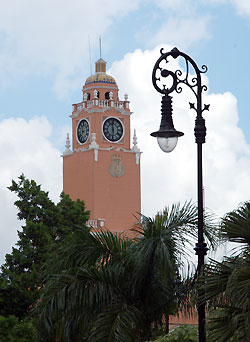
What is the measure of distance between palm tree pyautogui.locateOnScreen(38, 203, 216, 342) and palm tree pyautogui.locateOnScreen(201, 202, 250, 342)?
202 centimetres

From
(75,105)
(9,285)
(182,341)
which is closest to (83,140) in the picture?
(75,105)

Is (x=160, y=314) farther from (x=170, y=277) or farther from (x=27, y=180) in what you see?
(x=27, y=180)

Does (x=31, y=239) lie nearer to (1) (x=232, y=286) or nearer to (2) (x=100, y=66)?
(1) (x=232, y=286)

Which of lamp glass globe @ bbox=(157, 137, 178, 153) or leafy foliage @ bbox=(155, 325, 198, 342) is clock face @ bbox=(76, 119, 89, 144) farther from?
lamp glass globe @ bbox=(157, 137, 178, 153)

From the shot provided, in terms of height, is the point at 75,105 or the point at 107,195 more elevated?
the point at 75,105

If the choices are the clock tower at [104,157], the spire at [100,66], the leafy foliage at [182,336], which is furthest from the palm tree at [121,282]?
the spire at [100,66]

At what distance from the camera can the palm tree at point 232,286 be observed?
13.1 meters

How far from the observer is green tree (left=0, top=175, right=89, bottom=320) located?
38.5m

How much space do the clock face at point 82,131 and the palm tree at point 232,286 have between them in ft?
228

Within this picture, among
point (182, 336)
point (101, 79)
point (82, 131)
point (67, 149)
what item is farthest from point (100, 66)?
point (182, 336)

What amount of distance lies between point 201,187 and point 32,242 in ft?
92.1

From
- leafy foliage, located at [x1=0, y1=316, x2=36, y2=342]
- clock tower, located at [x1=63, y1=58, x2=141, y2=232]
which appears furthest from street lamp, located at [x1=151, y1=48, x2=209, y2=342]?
clock tower, located at [x1=63, y1=58, x2=141, y2=232]

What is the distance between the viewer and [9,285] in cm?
3938

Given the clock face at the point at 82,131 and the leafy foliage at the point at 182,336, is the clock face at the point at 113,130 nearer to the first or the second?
the clock face at the point at 82,131
